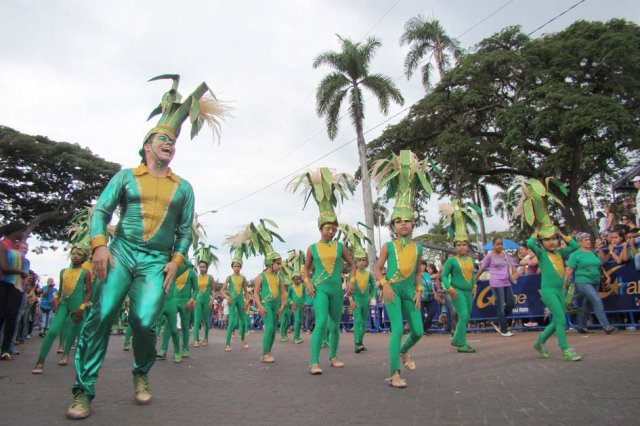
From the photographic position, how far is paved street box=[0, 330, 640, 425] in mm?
3963

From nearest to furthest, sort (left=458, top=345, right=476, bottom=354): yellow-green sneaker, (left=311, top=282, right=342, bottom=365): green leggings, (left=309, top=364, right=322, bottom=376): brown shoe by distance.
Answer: (left=309, top=364, right=322, bottom=376): brown shoe < (left=311, top=282, right=342, bottom=365): green leggings < (left=458, top=345, right=476, bottom=354): yellow-green sneaker

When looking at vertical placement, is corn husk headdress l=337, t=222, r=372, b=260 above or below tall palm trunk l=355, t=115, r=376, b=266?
below

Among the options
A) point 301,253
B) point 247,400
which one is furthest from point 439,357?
point 301,253

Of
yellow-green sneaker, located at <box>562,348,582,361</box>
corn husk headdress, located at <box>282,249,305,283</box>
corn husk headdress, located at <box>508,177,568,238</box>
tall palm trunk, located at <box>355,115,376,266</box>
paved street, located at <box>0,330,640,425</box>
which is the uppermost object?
tall palm trunk, located at <box>355,115,376,266</box>

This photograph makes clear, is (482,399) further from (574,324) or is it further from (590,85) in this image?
(590,85)

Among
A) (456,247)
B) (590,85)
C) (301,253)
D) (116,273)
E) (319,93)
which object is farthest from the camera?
(319,93)

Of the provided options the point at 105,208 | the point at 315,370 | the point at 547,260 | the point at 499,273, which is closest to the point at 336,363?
the point at 315,370

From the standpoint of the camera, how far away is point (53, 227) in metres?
36.7

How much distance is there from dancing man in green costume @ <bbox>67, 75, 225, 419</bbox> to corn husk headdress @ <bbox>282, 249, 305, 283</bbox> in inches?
433

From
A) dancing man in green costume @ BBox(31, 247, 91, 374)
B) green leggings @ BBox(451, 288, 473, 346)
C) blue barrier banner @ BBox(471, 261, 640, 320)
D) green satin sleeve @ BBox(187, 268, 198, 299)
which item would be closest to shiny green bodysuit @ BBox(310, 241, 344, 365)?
green leggings @ BBox(451, 288, 473, 346)

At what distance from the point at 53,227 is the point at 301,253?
88.8 ft

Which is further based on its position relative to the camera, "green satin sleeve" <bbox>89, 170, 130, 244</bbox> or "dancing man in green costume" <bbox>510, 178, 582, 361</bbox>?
"dancing man in green costume" <bbox>510, 178, 582, 361</bbox>

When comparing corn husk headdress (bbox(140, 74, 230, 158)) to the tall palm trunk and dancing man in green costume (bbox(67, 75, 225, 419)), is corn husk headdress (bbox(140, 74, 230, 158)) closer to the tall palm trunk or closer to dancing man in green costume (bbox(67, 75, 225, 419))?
dancing man in green costume (bbox(67, 75, 225, 419))

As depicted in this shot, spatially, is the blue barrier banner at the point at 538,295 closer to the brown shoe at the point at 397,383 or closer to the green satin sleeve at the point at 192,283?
the brown shoe at the point at 397,383
